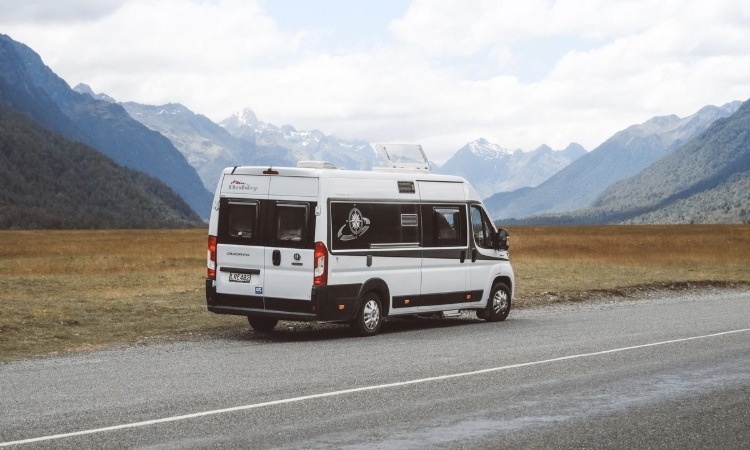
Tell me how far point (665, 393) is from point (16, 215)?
166 m

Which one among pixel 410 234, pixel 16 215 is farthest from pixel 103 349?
pixel 16 215

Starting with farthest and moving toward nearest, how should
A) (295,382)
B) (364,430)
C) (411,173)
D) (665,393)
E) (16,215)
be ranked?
(16,215) < (411,173) < (295,382) < (665,393) < (364,430)

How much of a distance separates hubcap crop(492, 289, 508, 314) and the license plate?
506cm

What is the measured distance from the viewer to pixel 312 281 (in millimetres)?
15469

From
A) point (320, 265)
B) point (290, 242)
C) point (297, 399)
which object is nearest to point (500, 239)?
point (320, 265)

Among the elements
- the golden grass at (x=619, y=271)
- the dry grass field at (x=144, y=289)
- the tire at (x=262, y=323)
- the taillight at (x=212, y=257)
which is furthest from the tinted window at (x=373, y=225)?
the golden grass at (x=619, y=271)

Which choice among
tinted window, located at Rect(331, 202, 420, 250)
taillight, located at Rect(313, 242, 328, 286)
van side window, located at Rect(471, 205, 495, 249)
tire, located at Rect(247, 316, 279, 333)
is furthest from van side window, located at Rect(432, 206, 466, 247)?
tire, located at Rect(247, 316, 279, 333)

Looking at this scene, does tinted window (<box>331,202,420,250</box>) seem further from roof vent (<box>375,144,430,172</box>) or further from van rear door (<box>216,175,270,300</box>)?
van rear door (<box>216,175,270,300</box>)

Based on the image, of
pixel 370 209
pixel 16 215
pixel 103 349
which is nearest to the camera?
pixel 103 349

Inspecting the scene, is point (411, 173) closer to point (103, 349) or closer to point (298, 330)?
point (298, 330)

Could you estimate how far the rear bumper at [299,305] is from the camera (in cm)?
1538

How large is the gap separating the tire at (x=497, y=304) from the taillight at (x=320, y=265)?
4392 mm

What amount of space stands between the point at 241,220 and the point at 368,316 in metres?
2.50

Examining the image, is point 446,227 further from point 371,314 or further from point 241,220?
point 241,220
